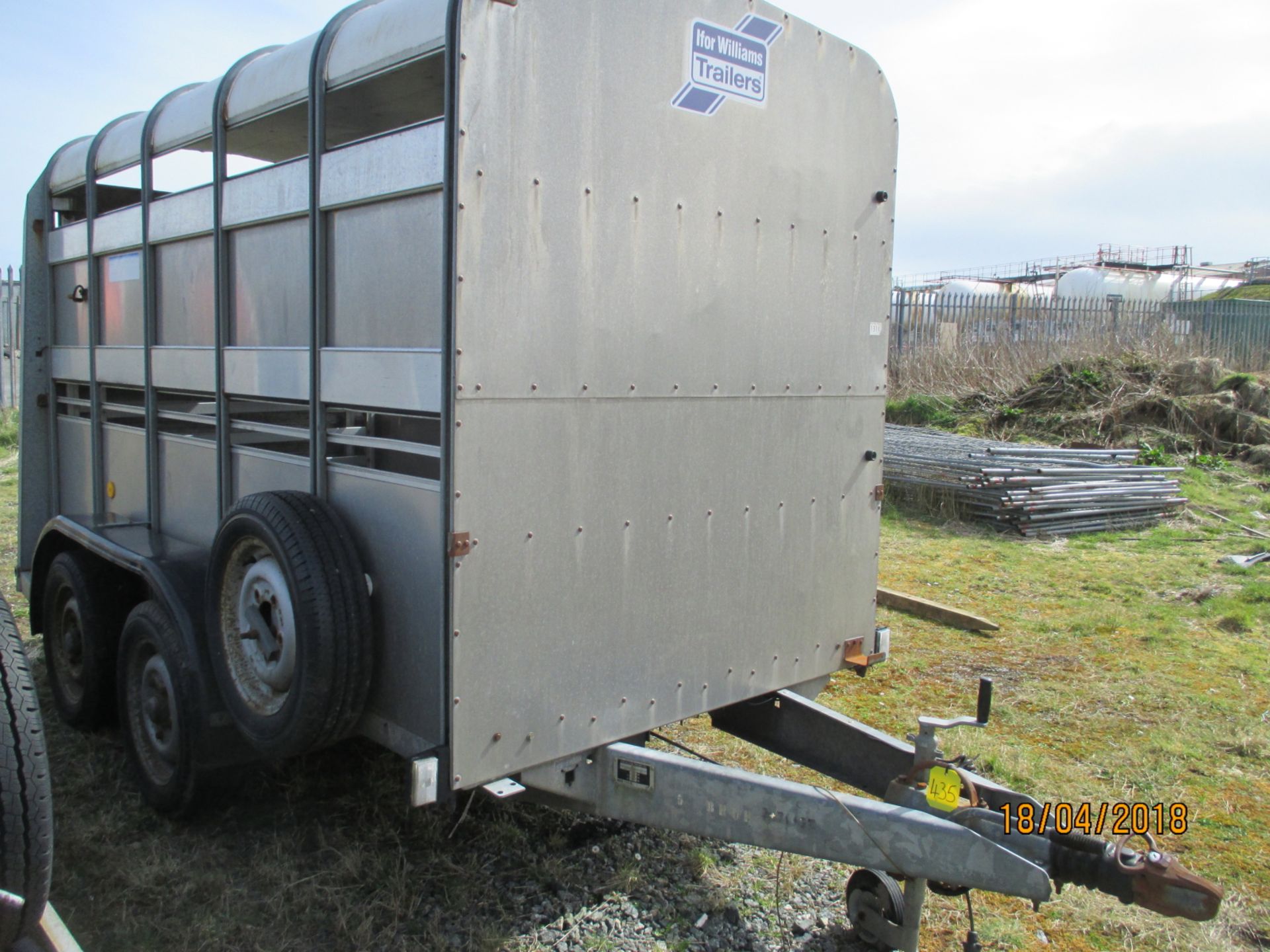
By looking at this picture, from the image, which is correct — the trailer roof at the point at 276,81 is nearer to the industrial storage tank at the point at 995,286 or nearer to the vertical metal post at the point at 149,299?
the vertical metal post at the point at 149,299

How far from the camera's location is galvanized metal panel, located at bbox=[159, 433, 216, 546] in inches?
156

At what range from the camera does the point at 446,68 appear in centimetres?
258

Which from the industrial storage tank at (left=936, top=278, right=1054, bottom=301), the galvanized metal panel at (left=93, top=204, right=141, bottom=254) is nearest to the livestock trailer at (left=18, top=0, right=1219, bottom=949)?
the galvanized metal panel at (left=93, top=204, right=141, bottom=254)

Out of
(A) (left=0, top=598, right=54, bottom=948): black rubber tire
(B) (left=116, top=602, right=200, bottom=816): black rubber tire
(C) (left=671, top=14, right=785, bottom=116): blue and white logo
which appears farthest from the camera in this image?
(B) (left=116, top=602, right=200, bottom=816): black rubber tire

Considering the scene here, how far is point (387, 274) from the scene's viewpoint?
2.90 meters

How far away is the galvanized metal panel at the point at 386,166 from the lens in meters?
2.65

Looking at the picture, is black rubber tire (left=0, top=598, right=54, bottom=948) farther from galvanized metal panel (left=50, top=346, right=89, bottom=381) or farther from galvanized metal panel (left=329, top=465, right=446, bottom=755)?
galvanized metal panel (left=50, top=346, right=89, bottom=381)

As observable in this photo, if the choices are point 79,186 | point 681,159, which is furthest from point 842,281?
point 79,186

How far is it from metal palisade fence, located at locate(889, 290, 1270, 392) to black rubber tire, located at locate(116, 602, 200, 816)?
44.2 feet

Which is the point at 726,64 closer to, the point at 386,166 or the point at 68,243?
the point at 386,166

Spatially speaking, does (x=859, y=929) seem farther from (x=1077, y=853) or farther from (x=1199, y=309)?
(x=1199, y=309)

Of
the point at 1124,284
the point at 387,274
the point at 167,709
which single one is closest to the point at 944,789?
the point at 387,274

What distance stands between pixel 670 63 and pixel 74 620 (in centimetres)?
376

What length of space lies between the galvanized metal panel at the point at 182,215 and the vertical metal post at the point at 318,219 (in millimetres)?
819
